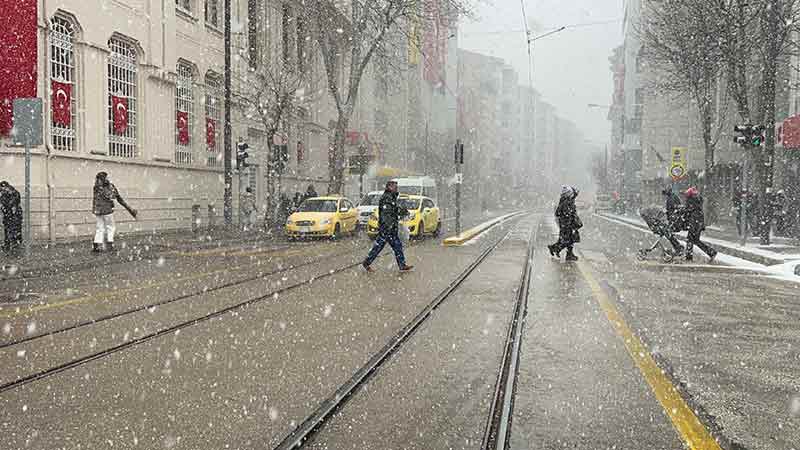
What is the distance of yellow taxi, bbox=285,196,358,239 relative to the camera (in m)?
21.7

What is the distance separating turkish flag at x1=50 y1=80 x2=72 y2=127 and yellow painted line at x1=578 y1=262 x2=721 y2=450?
16.6m

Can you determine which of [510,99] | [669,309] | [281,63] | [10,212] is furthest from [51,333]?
[510,99]

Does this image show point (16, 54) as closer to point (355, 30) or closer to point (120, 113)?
point (120, 113)

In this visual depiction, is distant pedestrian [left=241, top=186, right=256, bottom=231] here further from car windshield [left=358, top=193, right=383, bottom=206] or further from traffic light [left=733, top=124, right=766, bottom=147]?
traffic light [left=733, top=124, right=766, bottom=147]

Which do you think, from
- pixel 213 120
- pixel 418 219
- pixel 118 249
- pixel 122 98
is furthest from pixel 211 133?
pixel 118 249

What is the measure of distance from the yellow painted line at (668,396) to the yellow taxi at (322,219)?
1477cm

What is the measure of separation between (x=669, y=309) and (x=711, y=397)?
13.3 feet

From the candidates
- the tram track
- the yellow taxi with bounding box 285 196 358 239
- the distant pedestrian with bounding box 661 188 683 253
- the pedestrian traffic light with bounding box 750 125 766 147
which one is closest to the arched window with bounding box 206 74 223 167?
the yellow taxi with bounding box 285 196 358 239

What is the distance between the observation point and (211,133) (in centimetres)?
2922

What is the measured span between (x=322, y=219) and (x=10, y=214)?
30.0 ft

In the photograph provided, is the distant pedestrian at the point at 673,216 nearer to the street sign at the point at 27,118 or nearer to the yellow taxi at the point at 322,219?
the yellow taxi at the point at 322,219

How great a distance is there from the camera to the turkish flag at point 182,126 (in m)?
26.6

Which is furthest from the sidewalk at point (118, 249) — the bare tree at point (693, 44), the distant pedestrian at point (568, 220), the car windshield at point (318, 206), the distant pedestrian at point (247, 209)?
the bare tree at point (693, 44)

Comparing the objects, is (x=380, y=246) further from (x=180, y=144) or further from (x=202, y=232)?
(x=180, y=144)
